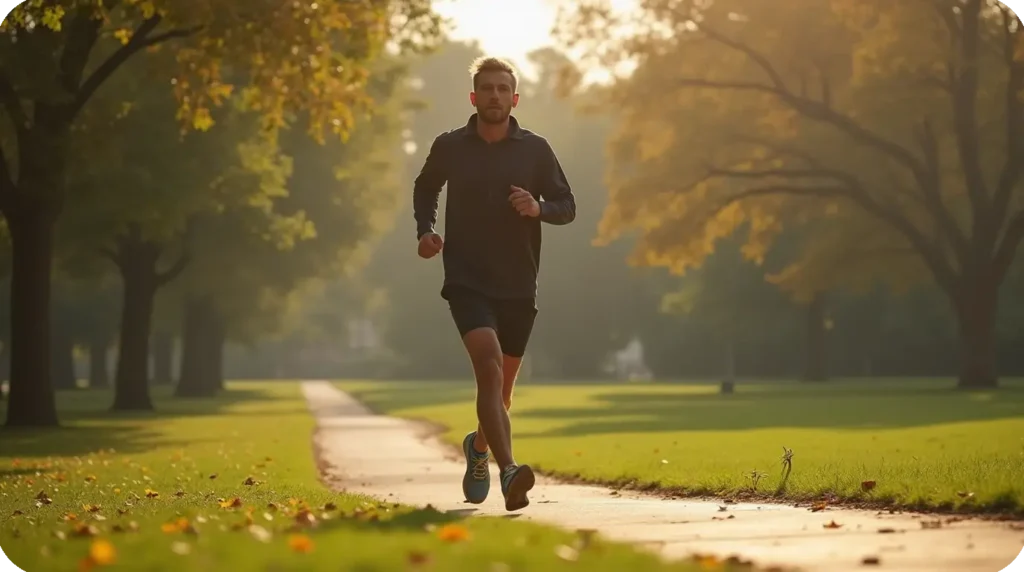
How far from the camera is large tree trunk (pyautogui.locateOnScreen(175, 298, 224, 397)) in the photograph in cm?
4703

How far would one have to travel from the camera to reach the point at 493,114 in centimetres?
840

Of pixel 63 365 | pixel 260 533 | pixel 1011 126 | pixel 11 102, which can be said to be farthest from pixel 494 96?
pixel 63 365

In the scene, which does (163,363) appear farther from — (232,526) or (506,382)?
(232,526)

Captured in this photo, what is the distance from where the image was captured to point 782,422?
24000 mm

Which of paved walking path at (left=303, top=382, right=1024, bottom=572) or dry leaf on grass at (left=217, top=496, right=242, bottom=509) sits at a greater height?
paved walking path at (left=303, top=382, right=1024, bottom=572)

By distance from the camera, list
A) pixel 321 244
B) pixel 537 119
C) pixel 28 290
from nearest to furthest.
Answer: pixel 28 290 < pixel 321 244 < pixel 537 119

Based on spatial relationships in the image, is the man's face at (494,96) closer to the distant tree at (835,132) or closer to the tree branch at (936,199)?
the distant tree at (835,132)

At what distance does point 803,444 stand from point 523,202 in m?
9.82

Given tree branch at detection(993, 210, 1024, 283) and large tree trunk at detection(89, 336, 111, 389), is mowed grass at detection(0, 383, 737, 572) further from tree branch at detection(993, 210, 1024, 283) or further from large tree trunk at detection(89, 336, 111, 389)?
large tree trunk at detection(89, 336, 111, 389)

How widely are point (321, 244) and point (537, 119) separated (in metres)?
41.5

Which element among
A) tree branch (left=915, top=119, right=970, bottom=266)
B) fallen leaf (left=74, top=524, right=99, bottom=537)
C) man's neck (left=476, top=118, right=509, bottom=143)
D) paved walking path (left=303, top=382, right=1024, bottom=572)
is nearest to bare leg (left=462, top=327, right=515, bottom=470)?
paved walking path (left=303, top=382, right=1024, bottom=572)

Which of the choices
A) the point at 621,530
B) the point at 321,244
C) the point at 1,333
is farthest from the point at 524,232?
the point at 1,333

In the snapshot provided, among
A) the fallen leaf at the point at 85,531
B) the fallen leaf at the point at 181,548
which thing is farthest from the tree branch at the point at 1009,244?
the fallen leaf at the point at 181,548

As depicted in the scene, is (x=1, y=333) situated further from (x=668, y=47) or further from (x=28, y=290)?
(x=28, y=290)
